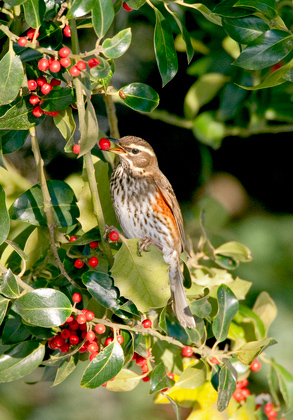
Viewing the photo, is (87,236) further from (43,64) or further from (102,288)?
(43,64)

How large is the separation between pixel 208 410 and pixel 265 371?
0.71 m

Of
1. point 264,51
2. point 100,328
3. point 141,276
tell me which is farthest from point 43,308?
point 264,51

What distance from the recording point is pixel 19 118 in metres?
1.35

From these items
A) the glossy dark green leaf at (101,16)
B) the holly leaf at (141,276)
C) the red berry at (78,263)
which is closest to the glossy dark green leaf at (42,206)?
the red berry at (78,263)

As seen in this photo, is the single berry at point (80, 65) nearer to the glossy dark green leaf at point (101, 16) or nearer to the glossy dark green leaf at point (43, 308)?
the glossy dark green leaf at point (101, 16)

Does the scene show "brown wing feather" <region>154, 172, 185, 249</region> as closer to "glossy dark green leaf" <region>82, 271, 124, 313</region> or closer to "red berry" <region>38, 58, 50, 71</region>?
"glossy dark green leaf" <region>82, 271, 124, 313</region>

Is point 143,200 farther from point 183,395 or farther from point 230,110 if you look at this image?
point 183,395

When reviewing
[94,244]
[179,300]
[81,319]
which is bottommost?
[179,300]

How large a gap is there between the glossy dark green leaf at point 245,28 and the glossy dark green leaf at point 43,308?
828 millimetres

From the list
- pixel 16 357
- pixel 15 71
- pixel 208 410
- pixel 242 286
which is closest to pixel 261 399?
pixel 208 410

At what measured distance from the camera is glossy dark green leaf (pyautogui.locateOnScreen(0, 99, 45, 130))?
131cm

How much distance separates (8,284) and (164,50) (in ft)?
2.47

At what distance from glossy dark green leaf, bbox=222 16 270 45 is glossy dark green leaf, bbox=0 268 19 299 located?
0.85 m

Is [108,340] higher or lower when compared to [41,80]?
lower
